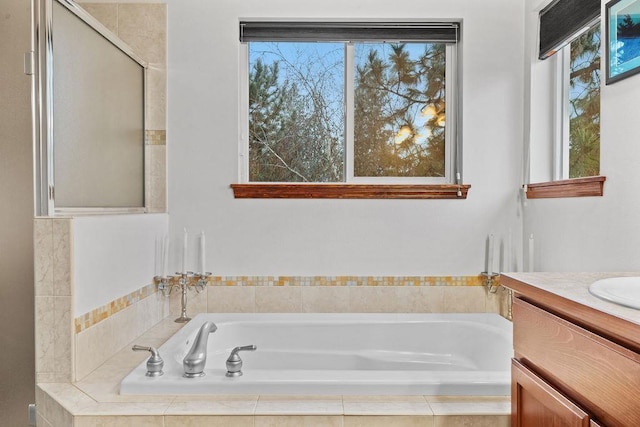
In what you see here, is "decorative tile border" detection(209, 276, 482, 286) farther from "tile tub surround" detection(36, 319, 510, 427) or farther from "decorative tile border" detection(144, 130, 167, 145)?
"tile tub surround" detection(36, 319, 510, 427)

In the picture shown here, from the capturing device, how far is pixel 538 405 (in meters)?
1.15

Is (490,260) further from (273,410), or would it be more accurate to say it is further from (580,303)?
(580,303)

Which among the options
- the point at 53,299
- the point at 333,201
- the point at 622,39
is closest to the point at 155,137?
the point at 333,201

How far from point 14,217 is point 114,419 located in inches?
30.6

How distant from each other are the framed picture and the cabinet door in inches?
44.8

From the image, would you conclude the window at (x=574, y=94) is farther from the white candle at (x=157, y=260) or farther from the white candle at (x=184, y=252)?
the white candle at (x=157, y=260)

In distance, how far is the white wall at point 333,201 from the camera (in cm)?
266

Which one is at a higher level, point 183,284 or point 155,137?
point 155,137

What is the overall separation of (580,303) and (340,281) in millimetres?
1770

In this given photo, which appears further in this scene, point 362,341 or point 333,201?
point 333,201

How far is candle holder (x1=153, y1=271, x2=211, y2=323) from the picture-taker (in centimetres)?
256

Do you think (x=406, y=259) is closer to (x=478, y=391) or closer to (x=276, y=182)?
(x=276, y=182)

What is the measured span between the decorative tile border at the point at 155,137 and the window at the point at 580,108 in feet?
6.74

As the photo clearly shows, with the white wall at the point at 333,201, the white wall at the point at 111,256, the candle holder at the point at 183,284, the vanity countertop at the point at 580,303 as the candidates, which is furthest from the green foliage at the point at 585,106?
the white wall at the point at 111,256
